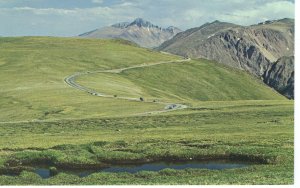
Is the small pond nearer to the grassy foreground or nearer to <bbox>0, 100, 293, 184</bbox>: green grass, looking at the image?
the grassy foreground

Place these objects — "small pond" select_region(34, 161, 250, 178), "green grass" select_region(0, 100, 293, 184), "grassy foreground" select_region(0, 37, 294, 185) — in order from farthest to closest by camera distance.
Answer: "small pond" select_region(34, 161, 250, 178), "grassy foreground" select_region(0, 37, 294, 185), "green grass" select_region(0, 100, 293, 184)

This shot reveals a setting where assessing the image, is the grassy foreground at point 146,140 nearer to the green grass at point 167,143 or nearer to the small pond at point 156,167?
the green grass at point 167,143

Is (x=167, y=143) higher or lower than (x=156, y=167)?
higher

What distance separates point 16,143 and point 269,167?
45.8 meters

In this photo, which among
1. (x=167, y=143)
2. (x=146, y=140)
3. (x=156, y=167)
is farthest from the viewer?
(x=146, y=140)

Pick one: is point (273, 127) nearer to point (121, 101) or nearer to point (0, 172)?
point (0, 172)

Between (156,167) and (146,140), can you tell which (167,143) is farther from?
(156,167)

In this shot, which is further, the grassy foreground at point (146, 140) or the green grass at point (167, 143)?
the grassy foreground at point (146, 140)

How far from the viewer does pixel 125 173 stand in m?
57.3

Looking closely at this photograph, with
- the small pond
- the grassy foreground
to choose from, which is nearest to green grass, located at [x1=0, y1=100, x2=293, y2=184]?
the grassy foreground

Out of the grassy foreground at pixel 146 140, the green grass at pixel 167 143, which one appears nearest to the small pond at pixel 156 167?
the grassy foreground at pixel 146 140

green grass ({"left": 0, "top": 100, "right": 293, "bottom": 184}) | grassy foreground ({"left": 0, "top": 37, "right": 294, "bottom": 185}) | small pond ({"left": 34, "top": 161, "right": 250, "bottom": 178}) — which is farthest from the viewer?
small pond ({"left": 34, "top": 161, "right": 250, "bottom": 178})

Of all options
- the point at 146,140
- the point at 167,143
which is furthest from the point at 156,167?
the point at 146,140

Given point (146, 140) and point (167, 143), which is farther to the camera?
point (146, 140)
